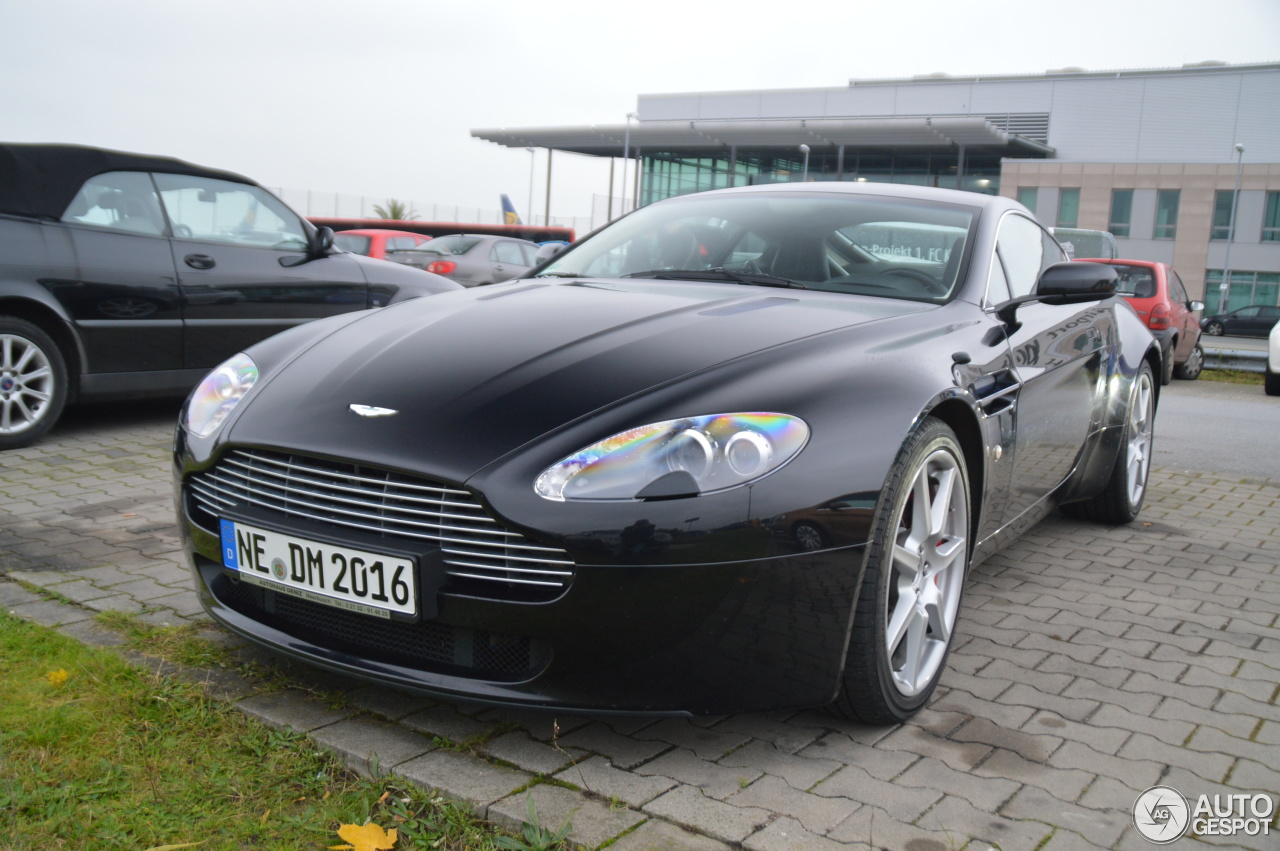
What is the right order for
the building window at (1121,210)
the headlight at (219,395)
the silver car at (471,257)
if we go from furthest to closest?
the building window at (1121,210), the silver car at (471,257), the headlight at (219,395)

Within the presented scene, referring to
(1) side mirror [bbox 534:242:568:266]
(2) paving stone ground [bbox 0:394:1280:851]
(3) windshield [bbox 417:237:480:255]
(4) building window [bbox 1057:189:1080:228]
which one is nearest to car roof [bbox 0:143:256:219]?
(2) paving stone ground [bbox 0:394:1280:851]

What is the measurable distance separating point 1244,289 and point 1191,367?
1364 inches

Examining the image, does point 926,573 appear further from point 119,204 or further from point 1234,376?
point 1234,376

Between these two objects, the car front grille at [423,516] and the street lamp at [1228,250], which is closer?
the car front grille at [423,516]

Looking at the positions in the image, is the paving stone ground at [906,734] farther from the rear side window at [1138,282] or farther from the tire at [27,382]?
the rear side window at [1138,282]

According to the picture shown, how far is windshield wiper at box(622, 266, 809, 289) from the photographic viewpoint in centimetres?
345

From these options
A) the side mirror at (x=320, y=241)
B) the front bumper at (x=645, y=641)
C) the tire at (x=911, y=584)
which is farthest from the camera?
the side mirror at (x=320, y=241)

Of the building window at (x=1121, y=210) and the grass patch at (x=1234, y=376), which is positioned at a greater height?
the building window at (x=1121, y=210)

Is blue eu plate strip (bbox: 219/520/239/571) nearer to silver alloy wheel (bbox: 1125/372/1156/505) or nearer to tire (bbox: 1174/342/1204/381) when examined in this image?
silver alloy wheel (bbox: 1125/372/1156/505)

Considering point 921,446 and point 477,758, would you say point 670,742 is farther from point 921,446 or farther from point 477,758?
point 921,446

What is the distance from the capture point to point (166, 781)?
227 cm

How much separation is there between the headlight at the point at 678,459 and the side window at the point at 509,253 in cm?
1460

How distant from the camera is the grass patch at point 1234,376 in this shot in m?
15.3

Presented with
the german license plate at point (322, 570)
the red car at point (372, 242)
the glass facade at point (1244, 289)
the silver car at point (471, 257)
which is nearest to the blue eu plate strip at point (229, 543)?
the german license plate at point (322, 570)
